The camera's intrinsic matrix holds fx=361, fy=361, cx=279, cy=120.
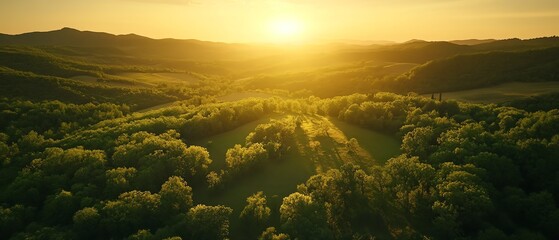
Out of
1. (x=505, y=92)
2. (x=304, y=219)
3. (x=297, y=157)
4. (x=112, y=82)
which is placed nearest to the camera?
(x=304, y=219)

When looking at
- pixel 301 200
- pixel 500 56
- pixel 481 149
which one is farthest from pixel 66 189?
pixel 500 56

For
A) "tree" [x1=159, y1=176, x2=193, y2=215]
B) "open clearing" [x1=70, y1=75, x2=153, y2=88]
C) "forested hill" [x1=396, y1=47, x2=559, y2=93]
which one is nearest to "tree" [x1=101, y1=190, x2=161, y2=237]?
"tree" [x1=159, y1=176, x2=193, y2=215]

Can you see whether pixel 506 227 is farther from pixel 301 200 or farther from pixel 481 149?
pixel 301 200

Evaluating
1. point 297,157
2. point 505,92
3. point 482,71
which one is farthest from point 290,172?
point 482,71

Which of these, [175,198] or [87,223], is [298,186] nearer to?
[175,198]

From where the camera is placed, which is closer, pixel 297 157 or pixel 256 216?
pixel 256 216

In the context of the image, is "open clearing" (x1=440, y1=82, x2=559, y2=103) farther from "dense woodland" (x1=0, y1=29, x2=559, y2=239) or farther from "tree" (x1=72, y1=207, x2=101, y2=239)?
"tree" (x1=72, y1=207, x2=101, y2=239)
